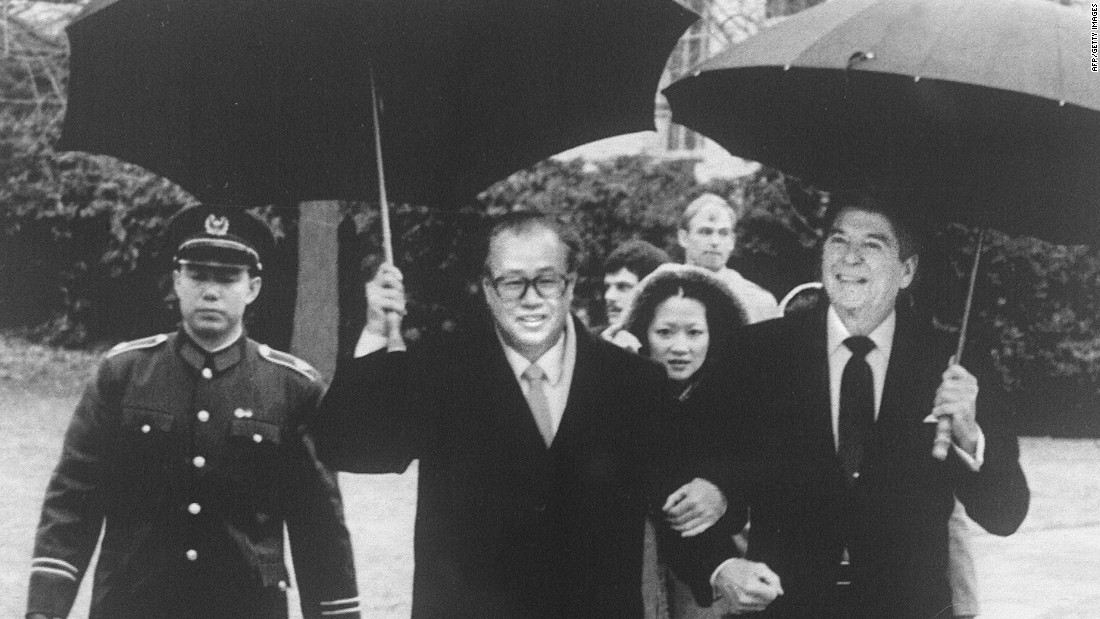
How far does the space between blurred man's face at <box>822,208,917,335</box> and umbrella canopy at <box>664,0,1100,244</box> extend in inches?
5.7

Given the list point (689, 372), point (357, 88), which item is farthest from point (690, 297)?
point (357, 88)

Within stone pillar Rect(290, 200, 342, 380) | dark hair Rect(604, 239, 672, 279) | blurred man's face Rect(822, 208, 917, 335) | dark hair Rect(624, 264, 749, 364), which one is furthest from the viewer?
dark hair Rect(604, 239, 672, 279)

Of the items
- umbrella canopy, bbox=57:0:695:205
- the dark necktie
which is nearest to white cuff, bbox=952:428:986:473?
the dark necktie

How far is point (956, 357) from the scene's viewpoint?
4.49 meters

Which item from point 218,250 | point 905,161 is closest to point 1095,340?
point 905,161

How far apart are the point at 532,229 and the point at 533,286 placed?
16 centimetres

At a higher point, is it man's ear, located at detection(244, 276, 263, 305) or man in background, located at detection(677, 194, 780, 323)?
man in background, located at detection(677, 194, 780, 323)

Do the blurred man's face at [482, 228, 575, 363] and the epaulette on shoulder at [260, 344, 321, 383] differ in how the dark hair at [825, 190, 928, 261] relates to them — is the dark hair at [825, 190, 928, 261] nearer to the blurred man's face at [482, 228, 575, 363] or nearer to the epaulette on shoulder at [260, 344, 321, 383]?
the blurred man's face at [482, 228, 575, 363]

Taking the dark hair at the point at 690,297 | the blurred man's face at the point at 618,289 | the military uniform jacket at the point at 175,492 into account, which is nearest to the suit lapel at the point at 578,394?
the dark hair at the point at 690,297

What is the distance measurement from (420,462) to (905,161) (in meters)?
1.66

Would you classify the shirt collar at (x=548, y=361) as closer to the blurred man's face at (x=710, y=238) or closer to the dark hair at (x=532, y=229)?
the dark hair at (x=532, y=229)

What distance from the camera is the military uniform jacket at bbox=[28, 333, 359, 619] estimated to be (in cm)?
431

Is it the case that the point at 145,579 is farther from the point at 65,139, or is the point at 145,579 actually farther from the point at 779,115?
the point at 779,115

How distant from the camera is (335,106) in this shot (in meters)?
4.36
